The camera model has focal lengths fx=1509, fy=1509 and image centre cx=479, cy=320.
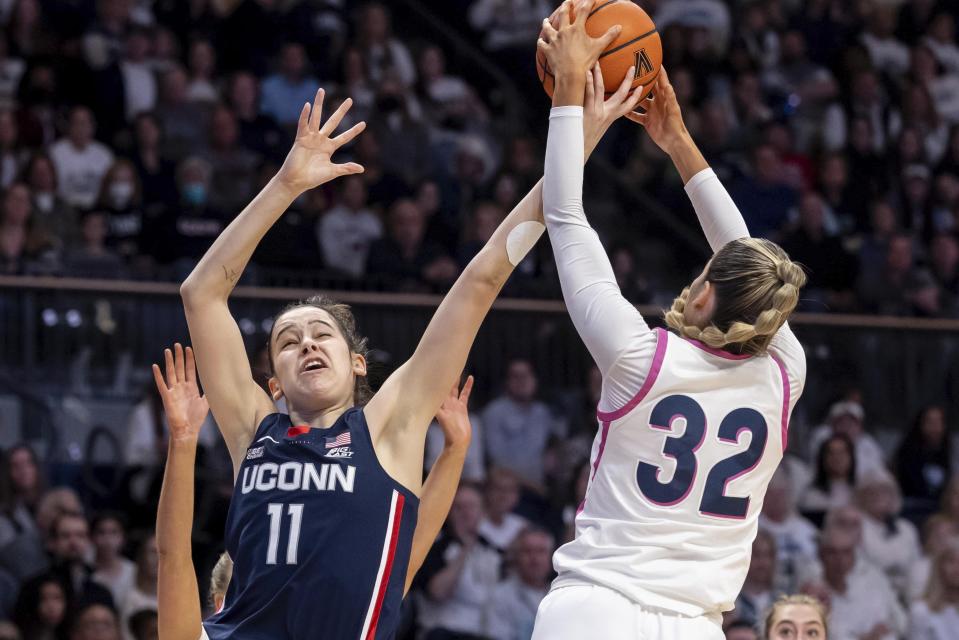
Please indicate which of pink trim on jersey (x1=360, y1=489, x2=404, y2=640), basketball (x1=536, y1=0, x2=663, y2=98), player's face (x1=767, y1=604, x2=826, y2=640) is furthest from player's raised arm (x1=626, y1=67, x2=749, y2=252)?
player's face (x1=767, y1=604, x2=826, y2=640)

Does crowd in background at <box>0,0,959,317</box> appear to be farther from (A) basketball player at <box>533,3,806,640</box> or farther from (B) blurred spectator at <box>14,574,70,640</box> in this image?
(A) basketball player at <box>533,3,806,640</box>

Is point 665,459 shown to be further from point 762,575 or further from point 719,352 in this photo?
point 762,575

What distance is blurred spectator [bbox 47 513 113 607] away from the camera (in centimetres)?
746

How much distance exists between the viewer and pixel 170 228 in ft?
31.3

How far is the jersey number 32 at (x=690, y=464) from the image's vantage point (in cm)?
358

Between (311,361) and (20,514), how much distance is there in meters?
4.36

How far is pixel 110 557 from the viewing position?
775cm

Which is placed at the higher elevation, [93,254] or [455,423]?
[93,254]

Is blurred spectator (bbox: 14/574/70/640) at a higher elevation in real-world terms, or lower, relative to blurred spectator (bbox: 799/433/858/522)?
lower

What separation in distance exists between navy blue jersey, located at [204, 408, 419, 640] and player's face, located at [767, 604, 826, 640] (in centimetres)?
Answer: 180

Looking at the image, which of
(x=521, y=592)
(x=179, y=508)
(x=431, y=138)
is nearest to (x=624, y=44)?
(x=179, y=508)

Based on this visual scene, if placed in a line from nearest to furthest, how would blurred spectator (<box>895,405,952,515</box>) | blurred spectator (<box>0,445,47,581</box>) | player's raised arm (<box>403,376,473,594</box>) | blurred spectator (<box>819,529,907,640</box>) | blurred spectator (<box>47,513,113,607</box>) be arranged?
player's raised arm (<box>403,376,473,594</box>) → blurred spectator (<box>47,513,113,607</box>) → blurred spectator (<box>0,445,47,581</box>) → blurred spectator (<box>819,529,907,640</box>) → blurred spectator (<box>895,405,952,515</box>)

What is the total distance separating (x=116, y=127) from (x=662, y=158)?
4.25 metres

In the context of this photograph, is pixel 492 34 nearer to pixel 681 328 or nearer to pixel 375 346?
pixel 375 346
